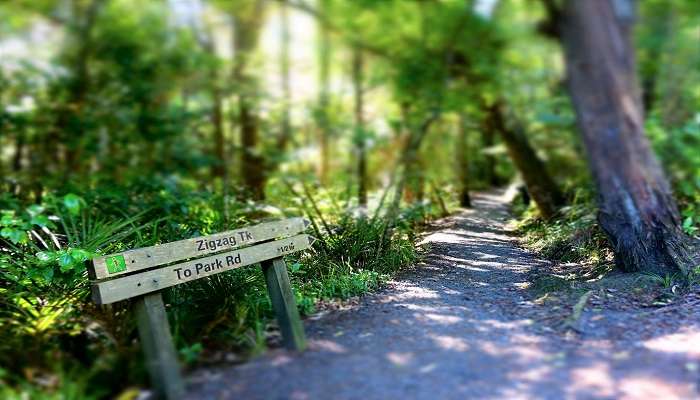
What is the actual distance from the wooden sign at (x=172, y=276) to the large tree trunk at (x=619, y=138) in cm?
297

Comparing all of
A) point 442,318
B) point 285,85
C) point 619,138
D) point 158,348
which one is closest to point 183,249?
point 158,348

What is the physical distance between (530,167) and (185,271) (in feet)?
26.6

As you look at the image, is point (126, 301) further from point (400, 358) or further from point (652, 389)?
point (652, 389)

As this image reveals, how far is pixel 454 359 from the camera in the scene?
373cm

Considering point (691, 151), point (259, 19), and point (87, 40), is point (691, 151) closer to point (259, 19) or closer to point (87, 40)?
point (259, 19)

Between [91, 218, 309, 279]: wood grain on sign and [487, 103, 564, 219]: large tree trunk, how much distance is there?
229 inches

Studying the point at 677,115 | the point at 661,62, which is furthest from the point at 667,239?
the point at 661,62

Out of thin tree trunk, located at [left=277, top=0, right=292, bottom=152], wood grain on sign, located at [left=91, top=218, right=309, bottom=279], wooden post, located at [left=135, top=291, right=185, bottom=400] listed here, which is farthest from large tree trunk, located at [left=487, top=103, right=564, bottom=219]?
wooden post, located at [left=135, top=291, right=185, bottom=400]

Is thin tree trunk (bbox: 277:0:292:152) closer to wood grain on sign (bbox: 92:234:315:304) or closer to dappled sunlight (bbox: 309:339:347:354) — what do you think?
wood grain on sign (bbox: 92:234:315:304)

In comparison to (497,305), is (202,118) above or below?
above

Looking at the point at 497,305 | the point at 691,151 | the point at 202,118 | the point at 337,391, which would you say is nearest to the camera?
the point at 337,391

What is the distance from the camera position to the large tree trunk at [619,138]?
5223 millimetres

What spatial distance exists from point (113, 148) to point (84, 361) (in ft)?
33.7

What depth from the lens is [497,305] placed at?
5.07 m
